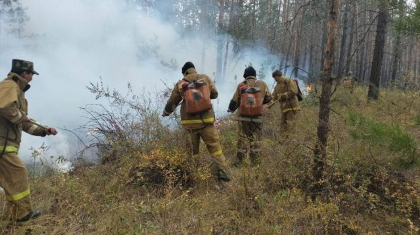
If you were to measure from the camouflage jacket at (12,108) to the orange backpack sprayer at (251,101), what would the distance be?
3.01m

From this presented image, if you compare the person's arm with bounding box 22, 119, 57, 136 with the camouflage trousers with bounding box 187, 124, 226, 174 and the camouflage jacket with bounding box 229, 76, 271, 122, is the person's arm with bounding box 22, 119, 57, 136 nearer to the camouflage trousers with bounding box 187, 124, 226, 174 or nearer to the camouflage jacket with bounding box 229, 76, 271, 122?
the camouflage trousers with bounding box 187, 124, 226, 174

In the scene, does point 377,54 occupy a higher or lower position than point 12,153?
higher

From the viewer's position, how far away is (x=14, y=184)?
2.88 meters

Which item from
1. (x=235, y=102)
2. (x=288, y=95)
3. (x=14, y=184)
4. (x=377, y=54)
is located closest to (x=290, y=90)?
(x=288, y=95)

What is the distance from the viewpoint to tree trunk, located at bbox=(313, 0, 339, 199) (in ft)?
10.3

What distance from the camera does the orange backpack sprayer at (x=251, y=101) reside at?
15.8 ft

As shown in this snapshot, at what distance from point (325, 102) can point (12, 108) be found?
3.10m

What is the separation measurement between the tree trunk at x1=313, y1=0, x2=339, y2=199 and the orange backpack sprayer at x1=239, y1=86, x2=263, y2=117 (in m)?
1.58

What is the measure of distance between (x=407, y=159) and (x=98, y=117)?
466 centimetres

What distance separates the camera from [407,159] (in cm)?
312

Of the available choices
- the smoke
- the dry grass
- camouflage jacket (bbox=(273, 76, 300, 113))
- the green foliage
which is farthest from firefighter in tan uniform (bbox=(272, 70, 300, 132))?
the smoke

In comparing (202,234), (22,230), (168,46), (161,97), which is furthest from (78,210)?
(168,46)

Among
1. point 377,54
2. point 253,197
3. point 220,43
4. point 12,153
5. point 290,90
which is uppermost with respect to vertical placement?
point 220,43

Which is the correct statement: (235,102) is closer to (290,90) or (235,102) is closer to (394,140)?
(290,90)
